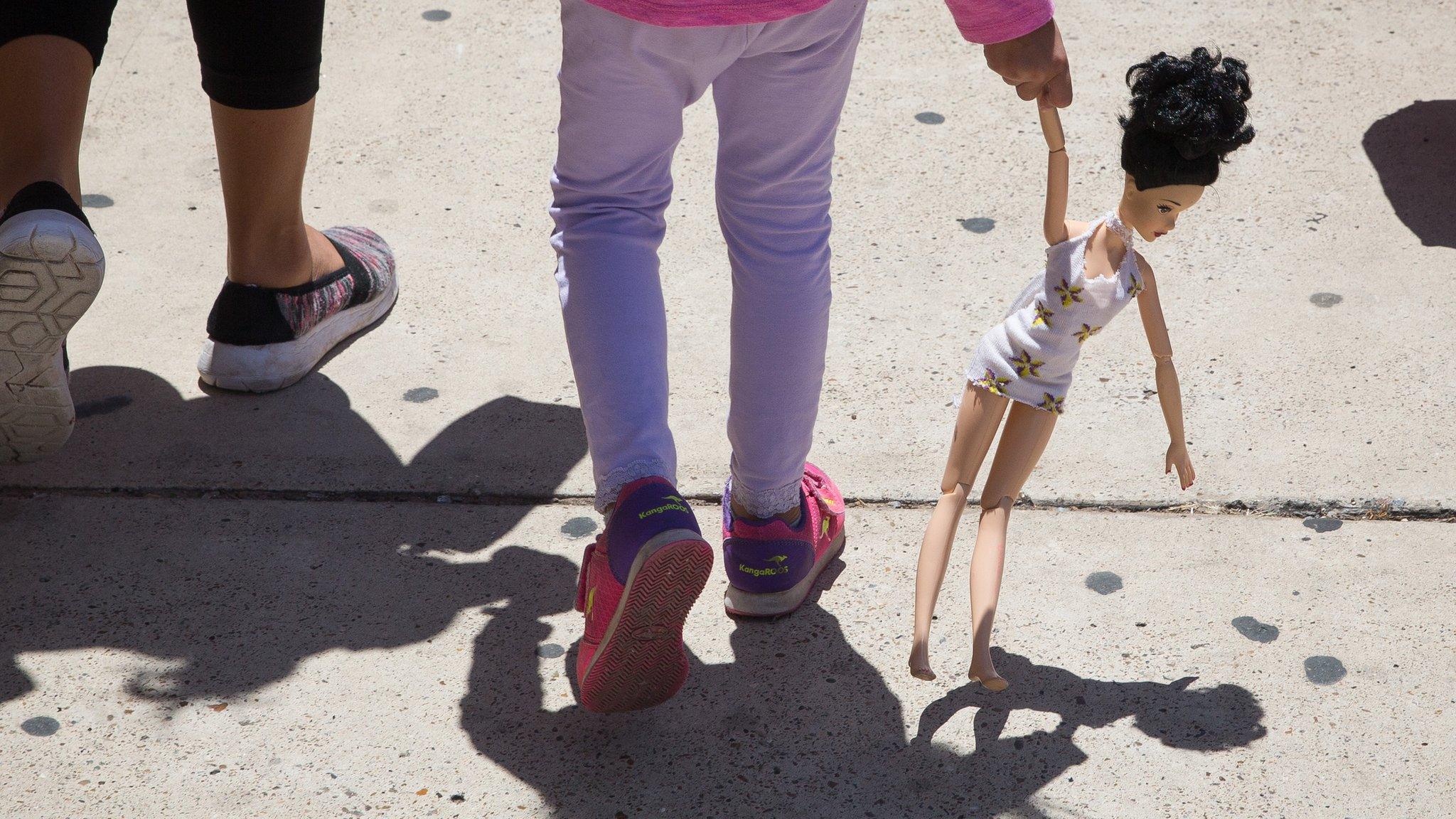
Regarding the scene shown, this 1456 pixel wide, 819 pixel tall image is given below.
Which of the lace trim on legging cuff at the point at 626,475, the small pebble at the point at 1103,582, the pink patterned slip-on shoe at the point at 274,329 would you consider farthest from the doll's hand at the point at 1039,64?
the pink patterned slip-on shoe at the point at 274,329

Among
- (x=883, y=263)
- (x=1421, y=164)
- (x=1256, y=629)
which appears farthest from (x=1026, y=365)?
(x=1421, y=164)

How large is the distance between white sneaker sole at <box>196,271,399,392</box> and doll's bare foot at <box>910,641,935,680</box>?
61.9 inches

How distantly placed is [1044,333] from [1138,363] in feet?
3.31

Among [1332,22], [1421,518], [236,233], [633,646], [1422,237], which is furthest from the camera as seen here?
[1332,22]

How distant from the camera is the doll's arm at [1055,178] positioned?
1865 mm

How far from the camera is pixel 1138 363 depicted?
2.85 metres

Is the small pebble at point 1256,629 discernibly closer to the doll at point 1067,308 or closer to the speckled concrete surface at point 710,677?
the speckled concrete surface at point 710,677

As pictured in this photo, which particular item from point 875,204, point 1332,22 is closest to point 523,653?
point 875,204

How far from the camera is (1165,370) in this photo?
1.95 meters

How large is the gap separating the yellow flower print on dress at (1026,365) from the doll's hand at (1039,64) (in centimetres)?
36

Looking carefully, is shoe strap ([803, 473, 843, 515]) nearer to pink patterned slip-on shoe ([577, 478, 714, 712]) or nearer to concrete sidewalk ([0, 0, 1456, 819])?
concrete sidewalk ([0, 0, 1456, 819])

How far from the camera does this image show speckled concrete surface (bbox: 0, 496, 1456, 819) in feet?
6.19

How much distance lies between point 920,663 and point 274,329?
1.61m

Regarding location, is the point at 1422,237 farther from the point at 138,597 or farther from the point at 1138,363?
the point at 138,597
